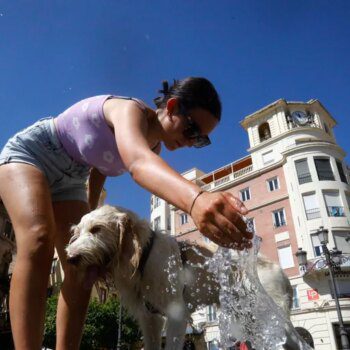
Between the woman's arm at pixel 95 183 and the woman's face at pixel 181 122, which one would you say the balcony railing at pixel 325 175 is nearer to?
the woman's arm at pixel 95 183

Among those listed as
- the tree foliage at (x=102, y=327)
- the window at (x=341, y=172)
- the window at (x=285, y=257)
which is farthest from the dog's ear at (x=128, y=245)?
the window at (x=341, y=172)

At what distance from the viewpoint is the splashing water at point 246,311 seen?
2842 mm

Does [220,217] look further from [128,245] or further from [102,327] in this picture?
Answer: [102,327]

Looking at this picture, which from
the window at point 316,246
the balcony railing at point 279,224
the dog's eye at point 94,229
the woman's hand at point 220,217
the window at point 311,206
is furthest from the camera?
the balcony railing at point 279,224

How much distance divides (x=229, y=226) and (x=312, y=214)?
3262 centimetres

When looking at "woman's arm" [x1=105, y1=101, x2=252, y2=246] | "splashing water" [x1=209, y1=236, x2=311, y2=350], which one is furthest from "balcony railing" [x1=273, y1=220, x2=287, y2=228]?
"woman's arm" [x1=105, y1=101, x2=252, y2=246]

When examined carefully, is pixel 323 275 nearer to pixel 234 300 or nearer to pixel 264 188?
pixel 264 188

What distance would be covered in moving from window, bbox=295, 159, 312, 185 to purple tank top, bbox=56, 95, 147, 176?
32879mm

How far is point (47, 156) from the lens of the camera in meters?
2.46

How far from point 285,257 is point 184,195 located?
32.1m

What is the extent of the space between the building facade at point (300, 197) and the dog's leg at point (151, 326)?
76.3ft

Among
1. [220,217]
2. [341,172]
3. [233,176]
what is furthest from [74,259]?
[233,176]

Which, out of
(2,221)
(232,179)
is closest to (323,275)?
(232,179)

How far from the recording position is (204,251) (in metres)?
3.46
